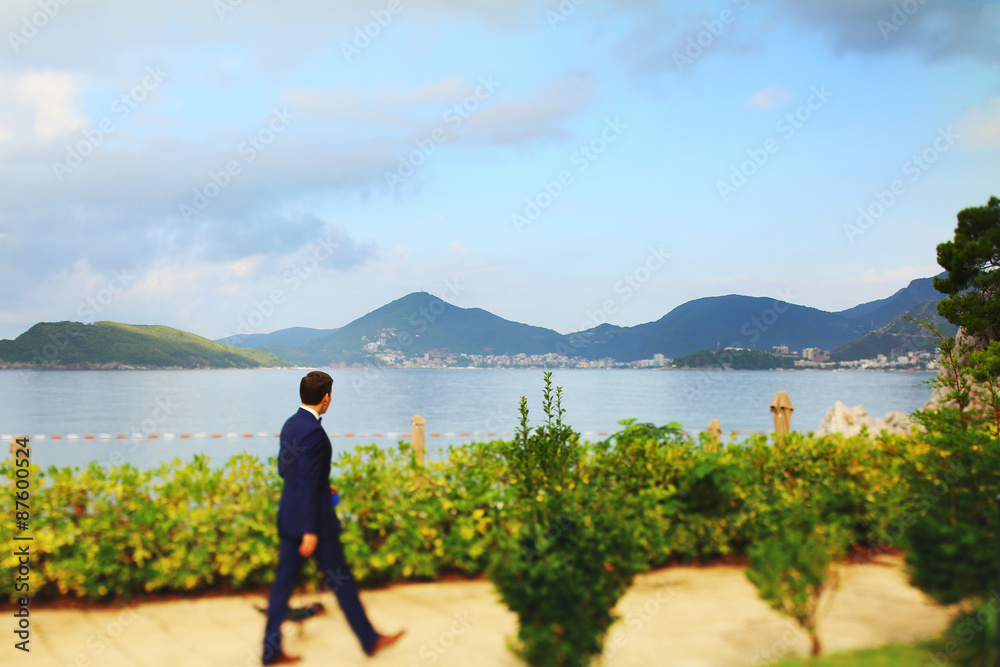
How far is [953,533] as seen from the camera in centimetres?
374

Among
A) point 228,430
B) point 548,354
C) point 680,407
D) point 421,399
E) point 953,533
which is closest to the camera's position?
point 953,533

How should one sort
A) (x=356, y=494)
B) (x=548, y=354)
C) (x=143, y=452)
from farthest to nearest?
(x=548, y=354), (x=143, y=452), (x=356, y=494)

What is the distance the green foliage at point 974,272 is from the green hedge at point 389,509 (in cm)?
1123

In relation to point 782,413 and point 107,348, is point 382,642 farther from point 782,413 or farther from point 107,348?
point 107,348

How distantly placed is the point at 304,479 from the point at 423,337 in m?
159

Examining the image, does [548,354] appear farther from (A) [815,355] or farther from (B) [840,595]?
(B) [840,595]

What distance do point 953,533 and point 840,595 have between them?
164cm

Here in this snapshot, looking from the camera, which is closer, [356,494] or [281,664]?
[281,664]

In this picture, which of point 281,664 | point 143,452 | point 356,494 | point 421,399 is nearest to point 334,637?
point 281,664

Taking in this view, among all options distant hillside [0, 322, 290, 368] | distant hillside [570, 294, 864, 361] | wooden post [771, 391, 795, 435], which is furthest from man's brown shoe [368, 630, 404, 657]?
distant hillside [570, 294, 864, 361]

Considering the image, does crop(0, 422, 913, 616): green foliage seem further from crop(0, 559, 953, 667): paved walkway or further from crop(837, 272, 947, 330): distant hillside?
crop(837, 272, 947, 330): distant hillside

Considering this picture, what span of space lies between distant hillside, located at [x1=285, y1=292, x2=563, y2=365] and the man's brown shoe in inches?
6044

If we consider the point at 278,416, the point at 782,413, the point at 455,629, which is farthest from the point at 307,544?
the point at 278,416

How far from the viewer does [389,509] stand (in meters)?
5.45
